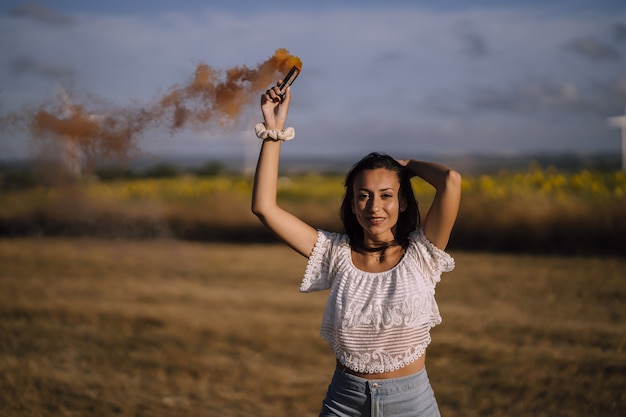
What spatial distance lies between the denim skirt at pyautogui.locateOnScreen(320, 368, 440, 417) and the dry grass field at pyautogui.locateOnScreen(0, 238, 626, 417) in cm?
229

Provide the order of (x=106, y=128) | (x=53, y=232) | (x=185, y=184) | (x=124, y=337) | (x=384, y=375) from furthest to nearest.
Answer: (x=185, y=184) < (x=53, y=232) < (x=124, y=337) < (x=106, y=128) < (x=384, y=375)

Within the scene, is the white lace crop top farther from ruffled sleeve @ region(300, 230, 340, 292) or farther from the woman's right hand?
the woman's right hand

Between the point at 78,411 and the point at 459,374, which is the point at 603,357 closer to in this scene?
the point at 459,374

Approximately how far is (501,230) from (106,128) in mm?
9406

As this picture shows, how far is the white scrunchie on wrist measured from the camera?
8.04 ft

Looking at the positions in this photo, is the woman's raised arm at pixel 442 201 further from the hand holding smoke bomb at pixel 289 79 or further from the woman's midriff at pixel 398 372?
the hand holding smoke bomb at pixel 289 79

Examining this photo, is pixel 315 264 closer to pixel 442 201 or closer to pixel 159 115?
pixel 442 201

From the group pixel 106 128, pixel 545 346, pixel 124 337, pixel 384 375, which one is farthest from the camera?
pixel 124 337

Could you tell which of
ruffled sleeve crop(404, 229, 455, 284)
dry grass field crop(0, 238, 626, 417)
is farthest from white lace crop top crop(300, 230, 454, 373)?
dry grass field crop(0, 238, 626, 417)

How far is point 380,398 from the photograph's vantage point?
2291 mm

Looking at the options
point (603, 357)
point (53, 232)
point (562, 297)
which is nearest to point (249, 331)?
point (603, 357)

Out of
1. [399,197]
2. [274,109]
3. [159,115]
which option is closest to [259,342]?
[159,115]

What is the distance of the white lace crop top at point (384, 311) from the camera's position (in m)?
2.33

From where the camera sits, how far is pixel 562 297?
8.13m
